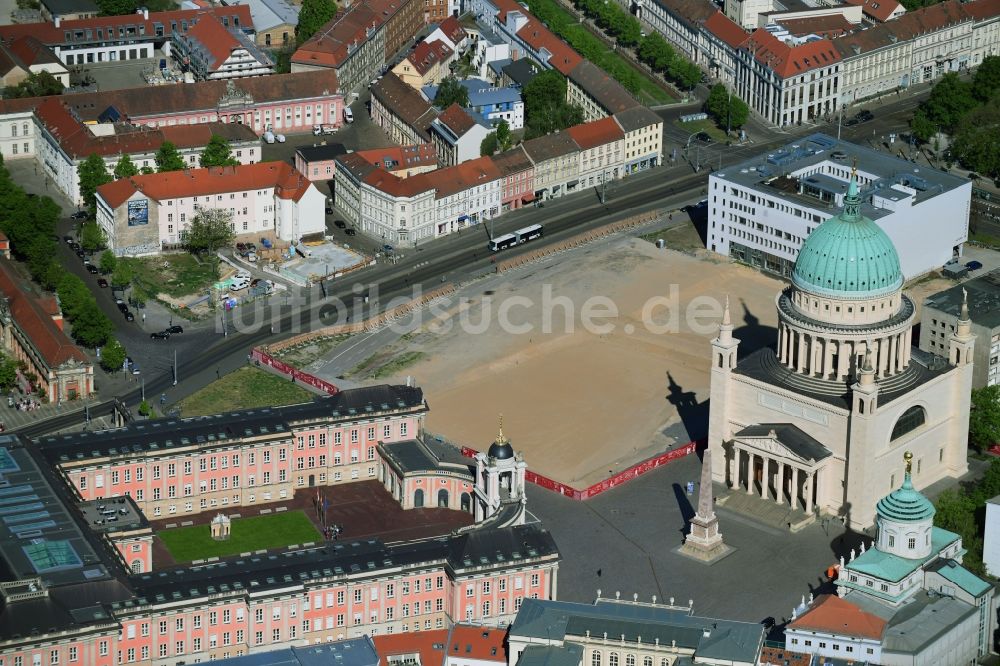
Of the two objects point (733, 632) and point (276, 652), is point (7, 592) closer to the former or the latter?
point (276, 652)

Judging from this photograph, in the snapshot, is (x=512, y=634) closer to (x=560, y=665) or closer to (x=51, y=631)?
(x=560, y=665)

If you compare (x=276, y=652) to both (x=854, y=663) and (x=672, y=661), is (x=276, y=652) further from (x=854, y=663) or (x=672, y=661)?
(x=854, y=663)

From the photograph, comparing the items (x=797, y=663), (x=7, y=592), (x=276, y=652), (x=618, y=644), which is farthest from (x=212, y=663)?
(x=797, y=663)

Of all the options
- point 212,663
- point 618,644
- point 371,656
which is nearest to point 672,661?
point 618,644

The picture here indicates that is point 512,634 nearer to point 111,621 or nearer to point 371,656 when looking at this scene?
point 371,656

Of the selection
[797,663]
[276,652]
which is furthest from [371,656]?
[797,663]
